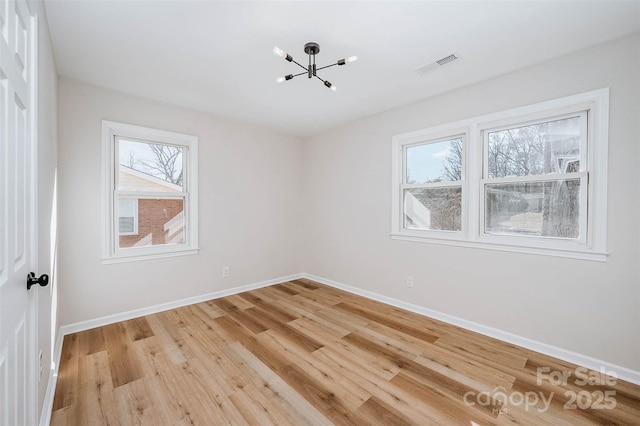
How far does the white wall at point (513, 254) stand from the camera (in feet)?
6.91

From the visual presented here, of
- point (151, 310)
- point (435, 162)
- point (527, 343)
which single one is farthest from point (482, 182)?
point (151, 310)

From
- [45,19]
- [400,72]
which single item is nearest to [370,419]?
[400,72]

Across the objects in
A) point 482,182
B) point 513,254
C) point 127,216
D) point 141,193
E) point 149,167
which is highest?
point 149,167

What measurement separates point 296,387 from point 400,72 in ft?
9.55

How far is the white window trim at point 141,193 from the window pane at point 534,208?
3.58 meters

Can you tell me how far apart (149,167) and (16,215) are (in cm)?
249

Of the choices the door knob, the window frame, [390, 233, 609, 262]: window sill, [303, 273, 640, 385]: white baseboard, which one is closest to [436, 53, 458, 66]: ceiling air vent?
the window frame

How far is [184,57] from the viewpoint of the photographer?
242 cm

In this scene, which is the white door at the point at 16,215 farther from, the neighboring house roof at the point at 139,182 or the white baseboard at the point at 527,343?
the white baseboard at the point at 527,343

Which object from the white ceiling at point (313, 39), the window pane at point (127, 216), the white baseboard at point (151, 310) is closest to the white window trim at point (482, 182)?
the white ceiling at point (313, 39)

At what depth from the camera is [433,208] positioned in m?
3.35

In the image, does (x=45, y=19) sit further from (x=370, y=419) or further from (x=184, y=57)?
(x=370, y=419)

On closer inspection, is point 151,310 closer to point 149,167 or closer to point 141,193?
point 141,193

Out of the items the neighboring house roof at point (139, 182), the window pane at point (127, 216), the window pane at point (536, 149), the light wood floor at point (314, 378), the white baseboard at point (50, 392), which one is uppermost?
the window pane at point (536, 149)
